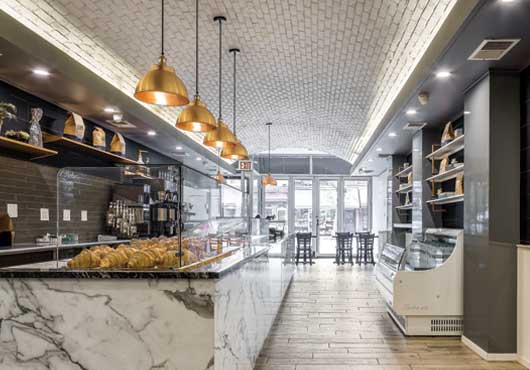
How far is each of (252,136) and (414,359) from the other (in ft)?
24.9

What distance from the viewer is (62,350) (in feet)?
7.58

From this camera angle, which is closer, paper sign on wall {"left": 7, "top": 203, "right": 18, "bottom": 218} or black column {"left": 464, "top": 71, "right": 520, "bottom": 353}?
black column {"left": 464, "top": 71, "right": 520, "bottom": 353}

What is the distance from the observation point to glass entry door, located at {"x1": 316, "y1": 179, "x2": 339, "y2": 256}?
1473cm

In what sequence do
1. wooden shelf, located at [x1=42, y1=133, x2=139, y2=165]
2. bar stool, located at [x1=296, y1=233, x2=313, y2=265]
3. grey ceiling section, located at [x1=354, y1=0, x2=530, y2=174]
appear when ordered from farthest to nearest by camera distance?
bar stool, located at [x1=296, y1=233, x2=313, y2=265]
wooden shelf, located at [x1=42, y1=133, x2=139, y2=165]
grey ceiling section, located at [x1=354, y1=0, x2=530, y2=174]

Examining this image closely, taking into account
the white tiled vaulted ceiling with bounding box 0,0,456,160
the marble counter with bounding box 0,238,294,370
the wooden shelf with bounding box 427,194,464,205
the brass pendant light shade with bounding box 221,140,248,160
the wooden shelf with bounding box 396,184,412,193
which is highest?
the white tiled vaulted ceiling with bounding box 0,0,456,160

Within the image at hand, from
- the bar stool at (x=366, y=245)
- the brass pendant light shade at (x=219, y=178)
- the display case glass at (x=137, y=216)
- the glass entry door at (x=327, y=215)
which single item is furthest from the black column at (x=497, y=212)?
A: the glass entry door at (x=327, y=215)

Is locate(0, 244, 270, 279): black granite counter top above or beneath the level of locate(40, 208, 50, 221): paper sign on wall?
beneath

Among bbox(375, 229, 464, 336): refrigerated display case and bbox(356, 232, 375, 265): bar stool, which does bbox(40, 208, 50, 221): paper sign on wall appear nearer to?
bbox(375, 229, 464, 336): refrigerated display case

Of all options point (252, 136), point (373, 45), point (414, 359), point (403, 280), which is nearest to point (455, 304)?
point (403, 280)

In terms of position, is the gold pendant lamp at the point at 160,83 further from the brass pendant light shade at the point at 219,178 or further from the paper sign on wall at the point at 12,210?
the paper sign on wall at the point at 12,210

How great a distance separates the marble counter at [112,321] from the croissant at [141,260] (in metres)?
0.10

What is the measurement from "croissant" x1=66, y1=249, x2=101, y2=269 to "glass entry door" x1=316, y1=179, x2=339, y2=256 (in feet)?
41.0

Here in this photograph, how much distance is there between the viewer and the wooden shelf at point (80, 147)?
5.14 meters

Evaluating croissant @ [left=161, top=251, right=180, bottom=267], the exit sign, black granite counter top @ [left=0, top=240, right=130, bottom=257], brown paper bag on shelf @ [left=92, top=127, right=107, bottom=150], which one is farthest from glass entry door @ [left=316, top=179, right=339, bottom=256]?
croissant @ [left=161, top=251, right=180, bottom=267]
